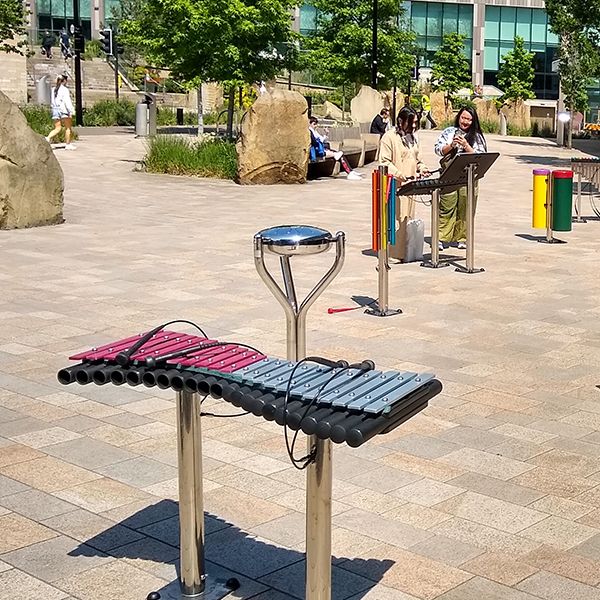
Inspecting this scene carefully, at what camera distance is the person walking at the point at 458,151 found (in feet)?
42.3

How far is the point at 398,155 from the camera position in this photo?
12.1 metres

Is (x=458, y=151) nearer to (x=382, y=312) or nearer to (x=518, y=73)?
(x=382, y=312)

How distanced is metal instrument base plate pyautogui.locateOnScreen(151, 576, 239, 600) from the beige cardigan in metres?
7.85

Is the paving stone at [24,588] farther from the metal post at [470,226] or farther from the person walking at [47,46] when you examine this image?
the person walking at [47,46]

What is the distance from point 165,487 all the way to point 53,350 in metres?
3.09

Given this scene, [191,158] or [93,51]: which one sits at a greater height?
[93,51]

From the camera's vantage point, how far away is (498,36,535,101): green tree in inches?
2953

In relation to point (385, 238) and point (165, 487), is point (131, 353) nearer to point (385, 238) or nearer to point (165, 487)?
point (165, 487)

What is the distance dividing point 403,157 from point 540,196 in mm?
3054

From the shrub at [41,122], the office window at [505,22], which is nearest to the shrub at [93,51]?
the shrub at [41,122]

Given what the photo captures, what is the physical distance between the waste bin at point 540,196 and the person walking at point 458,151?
1381 millimetres

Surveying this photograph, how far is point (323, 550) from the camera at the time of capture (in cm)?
393

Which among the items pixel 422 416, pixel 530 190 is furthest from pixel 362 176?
pixel 422 416

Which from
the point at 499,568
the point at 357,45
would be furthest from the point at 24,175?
the point at 357,45
